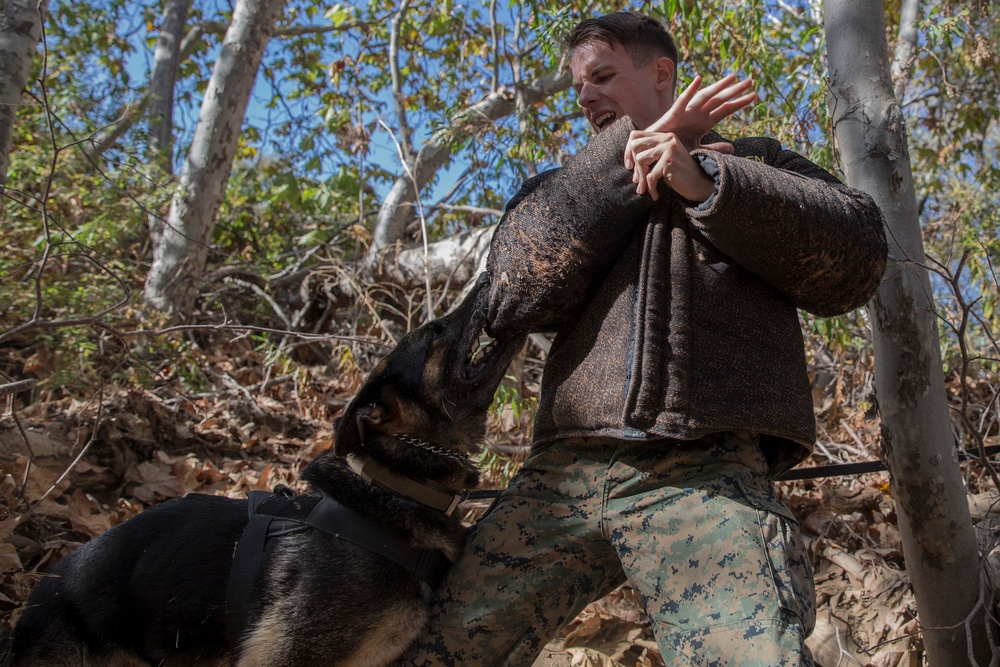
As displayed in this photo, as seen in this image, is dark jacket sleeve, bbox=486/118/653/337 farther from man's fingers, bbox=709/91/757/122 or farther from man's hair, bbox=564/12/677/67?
man's hair, bbox=564/12/677/67

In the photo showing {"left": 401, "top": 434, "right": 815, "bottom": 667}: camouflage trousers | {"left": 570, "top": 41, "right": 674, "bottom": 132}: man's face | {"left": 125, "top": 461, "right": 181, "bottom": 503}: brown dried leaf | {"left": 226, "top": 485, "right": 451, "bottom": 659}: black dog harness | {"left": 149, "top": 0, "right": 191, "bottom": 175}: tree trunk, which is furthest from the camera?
{"left": 149, "top": 0, "right": 191, "bottom": 175}: tree trunk

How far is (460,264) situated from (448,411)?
3.59 meters

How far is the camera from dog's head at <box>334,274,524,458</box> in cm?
277

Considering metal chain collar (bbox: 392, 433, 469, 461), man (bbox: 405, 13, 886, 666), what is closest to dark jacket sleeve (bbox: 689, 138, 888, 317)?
man (bbox: 405, 13, 886, 666)

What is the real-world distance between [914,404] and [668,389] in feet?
4.66

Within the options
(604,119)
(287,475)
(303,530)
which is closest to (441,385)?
(303,530)

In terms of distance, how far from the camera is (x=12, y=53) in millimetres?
3969

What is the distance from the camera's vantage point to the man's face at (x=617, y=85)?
267cm

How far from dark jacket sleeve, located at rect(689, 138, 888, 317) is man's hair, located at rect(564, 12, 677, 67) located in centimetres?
74

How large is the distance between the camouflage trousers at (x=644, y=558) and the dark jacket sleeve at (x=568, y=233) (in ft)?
1.62

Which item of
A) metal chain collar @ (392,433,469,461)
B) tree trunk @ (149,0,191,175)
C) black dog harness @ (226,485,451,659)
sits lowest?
black dog harness @ (226,485,451,659)

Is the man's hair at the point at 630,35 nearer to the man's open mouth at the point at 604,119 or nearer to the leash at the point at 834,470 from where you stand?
the man's open mouth at the point at 604,119

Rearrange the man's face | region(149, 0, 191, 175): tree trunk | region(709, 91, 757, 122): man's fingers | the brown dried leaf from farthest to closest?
region(149, 0, 191, 175): tree trunk → the brown dried leaf → the man's face → region(709, 91, 757, 122): man's fingers

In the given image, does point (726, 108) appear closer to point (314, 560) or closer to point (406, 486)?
point (406, 486)
